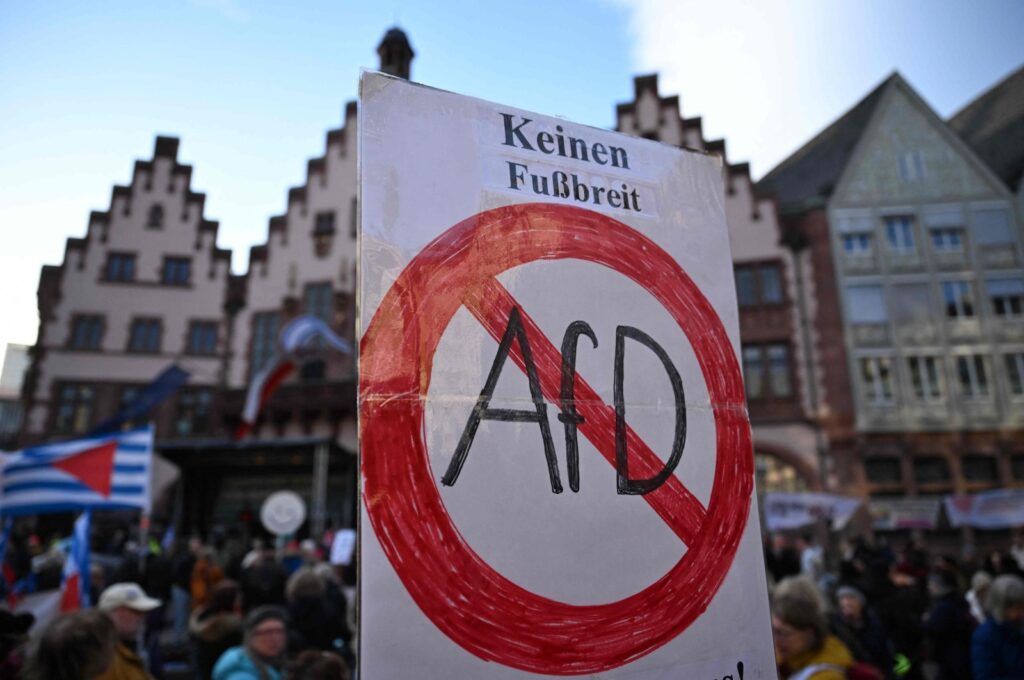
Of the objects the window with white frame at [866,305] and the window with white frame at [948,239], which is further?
the window with white frame at [948,239]

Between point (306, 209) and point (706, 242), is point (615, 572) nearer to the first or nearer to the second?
point (706, 242)

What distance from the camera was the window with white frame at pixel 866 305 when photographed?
22.6 m

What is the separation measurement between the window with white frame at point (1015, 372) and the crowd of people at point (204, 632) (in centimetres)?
2206

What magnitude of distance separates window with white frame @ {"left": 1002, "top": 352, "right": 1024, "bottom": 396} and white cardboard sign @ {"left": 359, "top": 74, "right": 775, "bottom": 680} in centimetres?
2472

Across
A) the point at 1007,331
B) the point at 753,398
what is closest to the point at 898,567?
the point at 753,398

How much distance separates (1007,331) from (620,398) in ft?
83.9

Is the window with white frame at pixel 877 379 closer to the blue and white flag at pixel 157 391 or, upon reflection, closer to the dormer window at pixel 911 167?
the dormer window at pixel 911 167

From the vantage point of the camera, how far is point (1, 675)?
12.1ft

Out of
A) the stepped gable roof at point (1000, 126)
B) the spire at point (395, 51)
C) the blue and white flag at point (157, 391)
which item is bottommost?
the blue and white flag at point (157, 391)

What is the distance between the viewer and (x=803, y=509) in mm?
17875

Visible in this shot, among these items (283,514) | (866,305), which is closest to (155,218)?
(283,514)

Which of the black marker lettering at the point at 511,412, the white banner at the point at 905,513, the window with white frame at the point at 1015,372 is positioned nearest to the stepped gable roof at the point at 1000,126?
the window with white frame at the point at 1015,372

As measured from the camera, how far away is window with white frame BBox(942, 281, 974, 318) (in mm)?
22453

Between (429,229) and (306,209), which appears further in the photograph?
(306,209)
